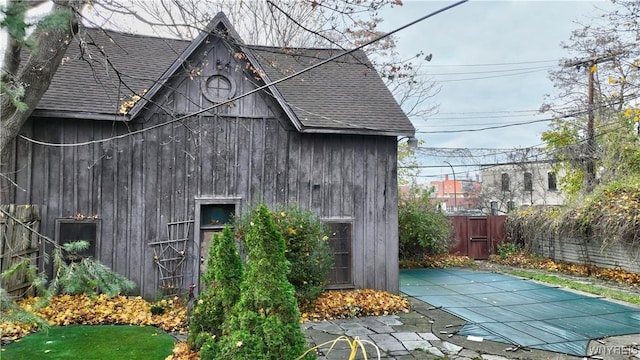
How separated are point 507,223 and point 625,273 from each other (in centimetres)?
464

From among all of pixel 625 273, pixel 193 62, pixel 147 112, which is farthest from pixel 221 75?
pixel 625 273

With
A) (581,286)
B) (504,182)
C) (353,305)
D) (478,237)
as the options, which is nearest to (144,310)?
(353,305)

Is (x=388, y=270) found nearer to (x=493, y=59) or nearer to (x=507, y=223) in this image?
(x=507, y=223)

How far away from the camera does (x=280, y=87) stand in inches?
388

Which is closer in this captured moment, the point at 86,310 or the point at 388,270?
the point at 86,310

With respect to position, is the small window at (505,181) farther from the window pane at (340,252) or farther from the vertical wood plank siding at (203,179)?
the window pane at (340,252)

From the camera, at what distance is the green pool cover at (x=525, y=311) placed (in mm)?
6285

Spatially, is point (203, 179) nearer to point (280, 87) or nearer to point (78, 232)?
point (78, 232)

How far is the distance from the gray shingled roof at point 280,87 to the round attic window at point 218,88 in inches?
31.3

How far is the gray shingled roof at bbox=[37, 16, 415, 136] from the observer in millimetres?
7875

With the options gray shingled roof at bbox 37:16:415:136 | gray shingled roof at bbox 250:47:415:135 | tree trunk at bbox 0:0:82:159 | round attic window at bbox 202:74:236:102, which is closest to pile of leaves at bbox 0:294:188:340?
tree trunk at bbox 0:0:82:159

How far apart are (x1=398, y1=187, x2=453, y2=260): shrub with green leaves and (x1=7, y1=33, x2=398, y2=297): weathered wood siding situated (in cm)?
432

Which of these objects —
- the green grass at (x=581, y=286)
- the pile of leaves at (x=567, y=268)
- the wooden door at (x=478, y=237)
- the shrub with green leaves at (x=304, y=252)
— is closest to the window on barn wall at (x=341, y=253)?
the shrub with green leaves at (x=304, y=252)

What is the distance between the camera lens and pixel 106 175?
783 cm
